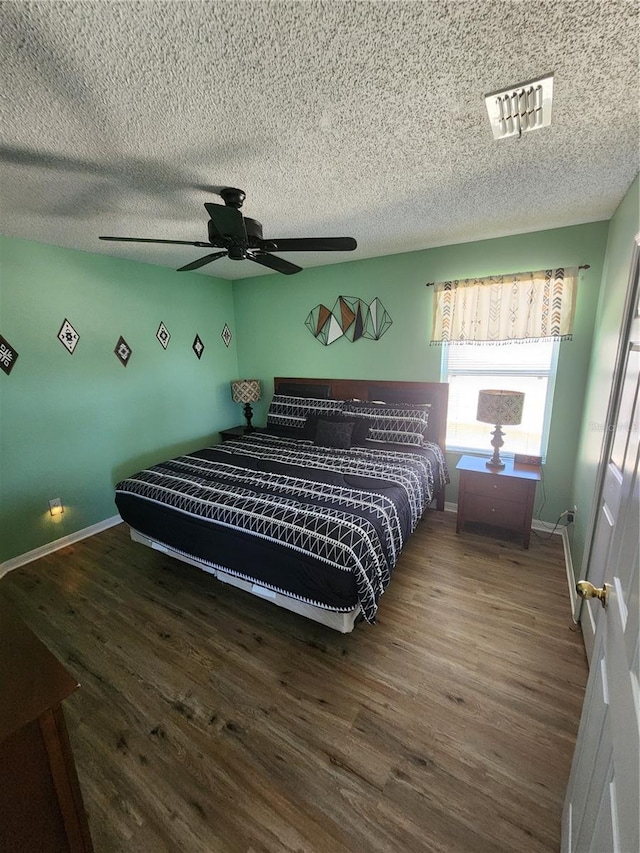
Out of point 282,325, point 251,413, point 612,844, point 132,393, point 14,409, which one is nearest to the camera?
point 612,844

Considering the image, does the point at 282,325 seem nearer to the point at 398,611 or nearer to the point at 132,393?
the point at 132,393

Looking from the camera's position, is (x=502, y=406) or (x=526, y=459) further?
(x=526, y=459)

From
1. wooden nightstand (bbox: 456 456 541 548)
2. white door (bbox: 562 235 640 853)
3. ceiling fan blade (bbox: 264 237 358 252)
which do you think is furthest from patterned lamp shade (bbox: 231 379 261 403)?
white door (bbox: 562 235 640 853)

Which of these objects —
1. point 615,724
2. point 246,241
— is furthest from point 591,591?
point 246,241

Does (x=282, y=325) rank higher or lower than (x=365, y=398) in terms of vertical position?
higher

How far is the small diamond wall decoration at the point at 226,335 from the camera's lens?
14.2 ft

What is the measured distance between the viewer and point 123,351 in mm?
3273

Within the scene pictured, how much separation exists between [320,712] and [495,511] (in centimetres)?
201

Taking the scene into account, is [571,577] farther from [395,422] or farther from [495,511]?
[395,422]

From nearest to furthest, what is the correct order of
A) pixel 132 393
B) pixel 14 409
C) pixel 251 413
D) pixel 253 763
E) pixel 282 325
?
pixel 253 763
pixel 14 409
pixel 132 393
pixel 282 325
pixel 251 413

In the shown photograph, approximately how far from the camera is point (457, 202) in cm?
214

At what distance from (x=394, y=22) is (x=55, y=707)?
202cm

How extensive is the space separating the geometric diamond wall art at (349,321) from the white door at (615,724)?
8.46 ft

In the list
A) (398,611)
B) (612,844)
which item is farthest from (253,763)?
(612,844)
